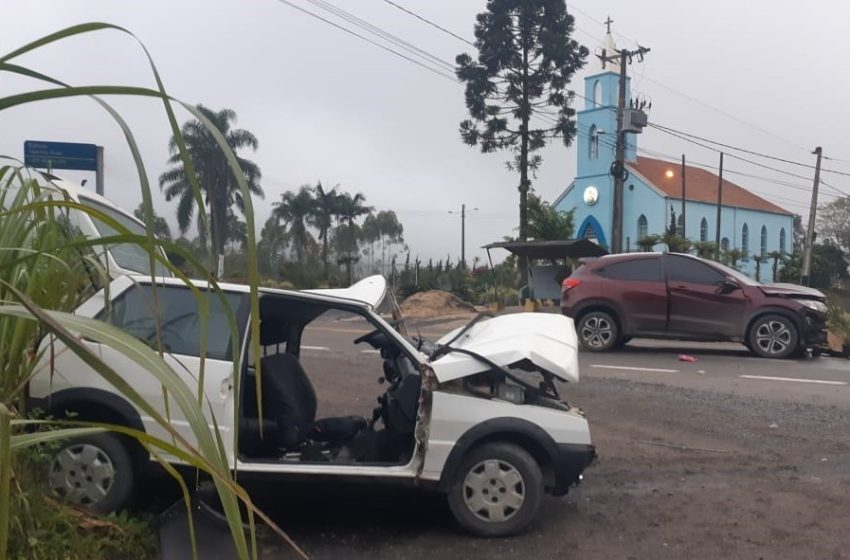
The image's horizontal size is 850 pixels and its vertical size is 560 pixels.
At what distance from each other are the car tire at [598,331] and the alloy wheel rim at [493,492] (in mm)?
9417

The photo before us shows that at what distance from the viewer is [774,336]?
44.4ft

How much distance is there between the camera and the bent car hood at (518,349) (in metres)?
4.97

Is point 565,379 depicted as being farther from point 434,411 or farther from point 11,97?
point 11,97

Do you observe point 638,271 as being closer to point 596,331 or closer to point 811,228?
point 596,331

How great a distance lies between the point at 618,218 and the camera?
28.7m

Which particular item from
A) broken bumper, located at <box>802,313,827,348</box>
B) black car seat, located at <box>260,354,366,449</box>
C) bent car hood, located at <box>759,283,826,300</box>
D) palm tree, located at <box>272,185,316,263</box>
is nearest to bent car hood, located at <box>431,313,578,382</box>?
black car seat, located at <box>260,354,366,449</box>

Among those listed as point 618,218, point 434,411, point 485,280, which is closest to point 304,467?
point 434,411

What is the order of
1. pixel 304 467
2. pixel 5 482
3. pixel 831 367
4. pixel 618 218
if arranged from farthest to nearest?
pixel 618 218 → pixel 831 367 → pixel 304 467 → pixel 5 482

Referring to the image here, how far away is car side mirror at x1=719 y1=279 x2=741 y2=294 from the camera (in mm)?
13617

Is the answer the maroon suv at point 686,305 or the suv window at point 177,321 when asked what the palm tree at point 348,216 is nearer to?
the maroon suv at point 686,305

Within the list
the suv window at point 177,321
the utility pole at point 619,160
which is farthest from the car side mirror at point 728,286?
the utility pole at point 619,160

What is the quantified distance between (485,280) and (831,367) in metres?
23.6

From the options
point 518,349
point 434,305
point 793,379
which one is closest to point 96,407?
point 518,349

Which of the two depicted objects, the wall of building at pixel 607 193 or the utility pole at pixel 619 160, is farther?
the wall of building at pixel 607 193
